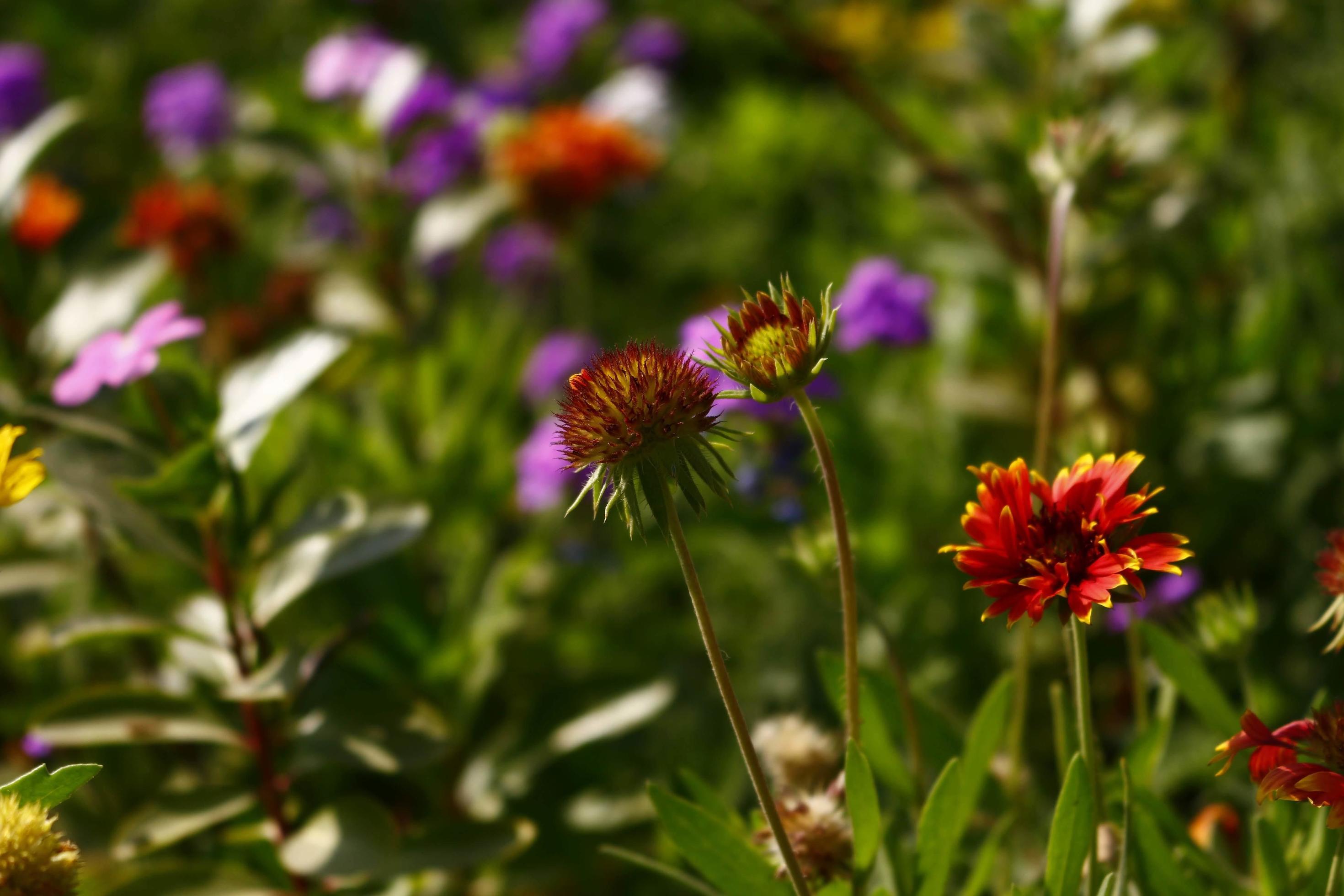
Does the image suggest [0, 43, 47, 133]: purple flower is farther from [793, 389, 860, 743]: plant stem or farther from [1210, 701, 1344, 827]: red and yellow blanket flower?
[1210, 701, 1344, 827]: red and yellow blanket flower

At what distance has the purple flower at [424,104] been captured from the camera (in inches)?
62.0

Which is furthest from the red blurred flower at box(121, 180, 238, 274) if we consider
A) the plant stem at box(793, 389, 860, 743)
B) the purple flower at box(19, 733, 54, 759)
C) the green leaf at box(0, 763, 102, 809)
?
the plant stem at box(793, 389, 860, 743)

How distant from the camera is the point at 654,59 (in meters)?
2.35

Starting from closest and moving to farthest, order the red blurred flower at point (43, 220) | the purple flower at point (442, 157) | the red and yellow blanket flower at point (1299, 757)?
the red and yellow blanket flower at point (1299, 757), the red blurred flower at point (43, 220), the purple flower at point (442, 157)

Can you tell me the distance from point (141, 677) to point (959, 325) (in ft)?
3.09

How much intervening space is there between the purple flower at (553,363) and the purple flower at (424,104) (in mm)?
335

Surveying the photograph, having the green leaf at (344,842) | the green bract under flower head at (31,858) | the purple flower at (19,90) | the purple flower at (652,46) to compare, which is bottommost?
the green bract under flower head at (31,858)

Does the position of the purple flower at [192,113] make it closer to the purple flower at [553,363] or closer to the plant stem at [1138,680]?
the purple flower at [553,363]

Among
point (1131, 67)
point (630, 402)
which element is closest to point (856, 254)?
point (1131, 67)

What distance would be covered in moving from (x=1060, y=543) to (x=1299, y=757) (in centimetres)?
16

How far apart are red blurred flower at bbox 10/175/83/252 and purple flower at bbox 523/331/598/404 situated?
0.55m

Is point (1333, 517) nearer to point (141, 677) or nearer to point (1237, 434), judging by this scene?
point (1237, 434)

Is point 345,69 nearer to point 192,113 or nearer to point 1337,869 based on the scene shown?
point 192,113

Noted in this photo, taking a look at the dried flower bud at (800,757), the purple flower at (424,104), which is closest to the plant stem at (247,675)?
the dried flower bud at (800,757)
